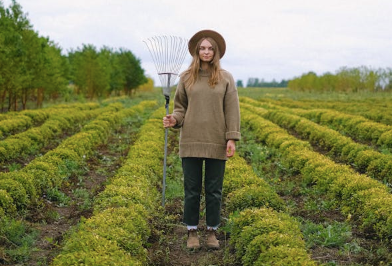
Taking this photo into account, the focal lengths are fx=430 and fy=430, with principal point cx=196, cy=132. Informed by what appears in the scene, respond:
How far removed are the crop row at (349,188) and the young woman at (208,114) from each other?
2761 millimetres

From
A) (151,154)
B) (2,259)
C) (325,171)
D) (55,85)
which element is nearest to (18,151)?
(151,154)

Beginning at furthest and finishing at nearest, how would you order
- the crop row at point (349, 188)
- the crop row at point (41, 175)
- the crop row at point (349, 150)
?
1. the crop row at point (349, 150)
2. the crop row at point (41, 175)
3. the crop row at point (349, 188)

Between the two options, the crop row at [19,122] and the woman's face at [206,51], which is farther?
the crop row at [19,122]

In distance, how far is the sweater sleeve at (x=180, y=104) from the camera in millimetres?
5824

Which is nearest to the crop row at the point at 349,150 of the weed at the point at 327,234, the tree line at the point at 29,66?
the weed at the point at 327,234

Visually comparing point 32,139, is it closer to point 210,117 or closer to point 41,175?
point 41,175

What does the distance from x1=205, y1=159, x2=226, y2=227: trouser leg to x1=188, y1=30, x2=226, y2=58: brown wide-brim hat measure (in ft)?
4.82

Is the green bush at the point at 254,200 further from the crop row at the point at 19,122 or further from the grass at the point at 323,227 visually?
the crop row at the point at 19,122

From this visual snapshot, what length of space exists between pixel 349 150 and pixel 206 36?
890cm

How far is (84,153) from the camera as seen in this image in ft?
41.9

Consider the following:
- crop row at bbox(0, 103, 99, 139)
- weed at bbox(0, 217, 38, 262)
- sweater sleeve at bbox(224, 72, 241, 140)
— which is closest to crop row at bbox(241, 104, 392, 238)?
sweater sleeve at bbox(224, 72, 241, 140)

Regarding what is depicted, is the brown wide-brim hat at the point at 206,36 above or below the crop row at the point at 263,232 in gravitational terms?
above

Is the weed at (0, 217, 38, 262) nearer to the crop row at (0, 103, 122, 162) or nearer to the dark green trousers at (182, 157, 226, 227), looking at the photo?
the dark green trousers at (182, 157, 226, 227)

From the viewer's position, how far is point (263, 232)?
5.51 m
